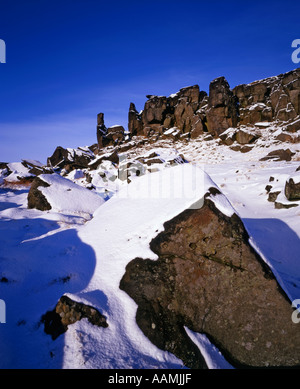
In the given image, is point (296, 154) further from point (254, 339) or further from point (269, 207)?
point (254, 339)

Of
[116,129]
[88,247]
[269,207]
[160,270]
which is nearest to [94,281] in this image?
[88,247]

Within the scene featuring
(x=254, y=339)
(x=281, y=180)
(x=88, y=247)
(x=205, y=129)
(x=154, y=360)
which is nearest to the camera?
(x=154, y=360)

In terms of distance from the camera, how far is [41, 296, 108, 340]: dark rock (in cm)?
235

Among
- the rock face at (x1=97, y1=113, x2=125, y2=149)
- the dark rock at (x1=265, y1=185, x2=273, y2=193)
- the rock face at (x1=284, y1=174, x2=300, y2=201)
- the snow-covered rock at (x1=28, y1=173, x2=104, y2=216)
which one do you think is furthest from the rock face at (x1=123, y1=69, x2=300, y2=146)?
the snow-covered rock at (x1=28, y1=173, x2=104, y2=216)

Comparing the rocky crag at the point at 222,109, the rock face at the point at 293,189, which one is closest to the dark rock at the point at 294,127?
the rocky crag at the point at 222,109

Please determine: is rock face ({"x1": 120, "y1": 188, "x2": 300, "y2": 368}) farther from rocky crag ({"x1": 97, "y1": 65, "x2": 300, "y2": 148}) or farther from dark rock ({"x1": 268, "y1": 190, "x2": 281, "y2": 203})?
rocky crag ({"x1": 97, "y1": 65, "x2": 300, "y2": 148})

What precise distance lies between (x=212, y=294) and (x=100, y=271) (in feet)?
5.87

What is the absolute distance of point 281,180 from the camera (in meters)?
9.59

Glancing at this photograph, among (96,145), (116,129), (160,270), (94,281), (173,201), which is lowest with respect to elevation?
(94,281)

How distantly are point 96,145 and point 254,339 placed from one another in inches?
2477

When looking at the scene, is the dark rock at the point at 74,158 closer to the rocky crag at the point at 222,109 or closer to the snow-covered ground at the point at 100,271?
the rocky crag at the point at 222,109

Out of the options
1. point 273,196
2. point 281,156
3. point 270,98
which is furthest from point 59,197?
point 270,98
